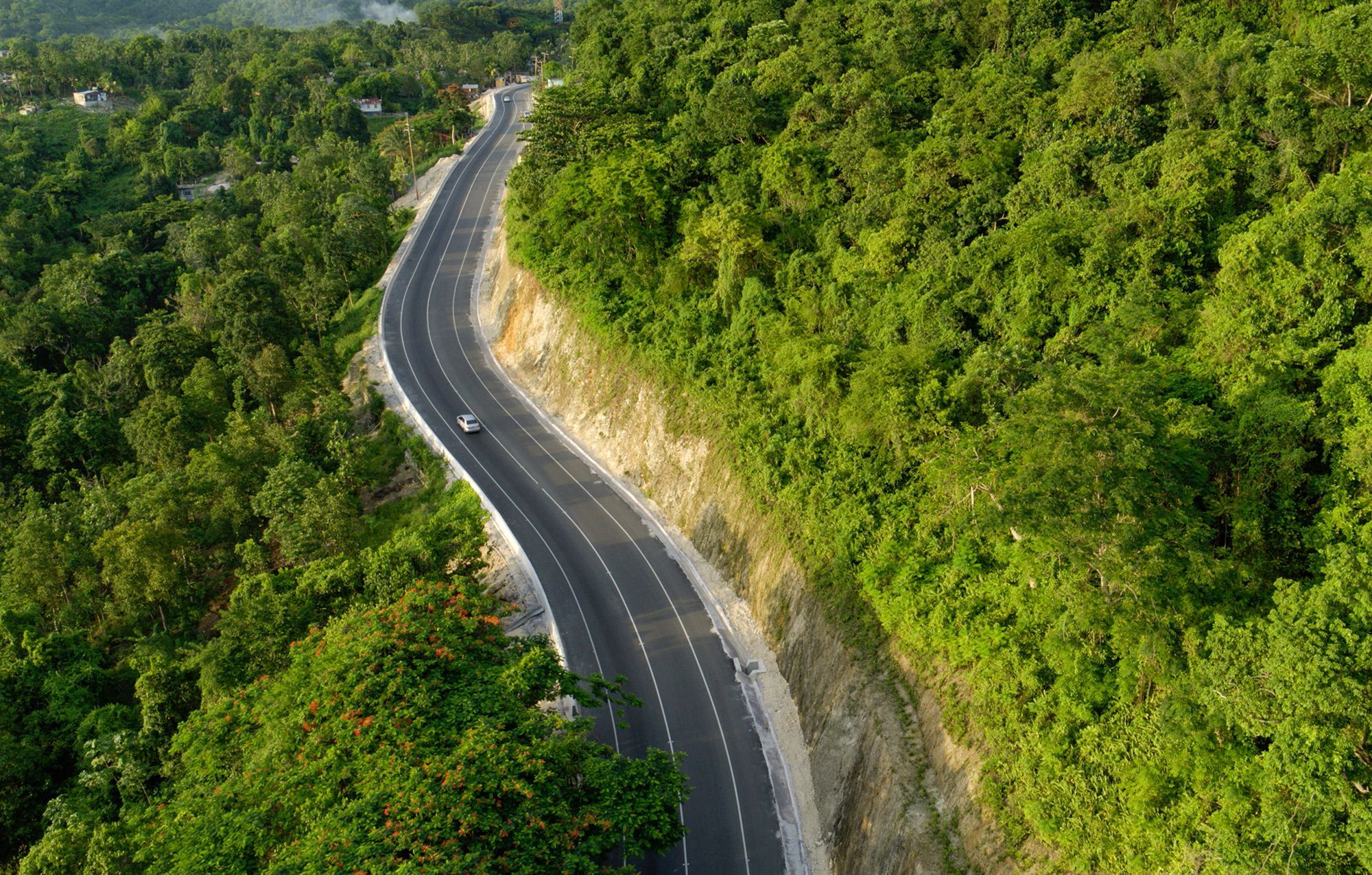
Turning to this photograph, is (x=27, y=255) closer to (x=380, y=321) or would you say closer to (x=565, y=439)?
(x=380, y=321)

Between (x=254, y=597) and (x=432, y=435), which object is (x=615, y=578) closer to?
(x=254, y=597)

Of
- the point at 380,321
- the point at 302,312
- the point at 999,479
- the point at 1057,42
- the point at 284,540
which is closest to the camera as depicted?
the point at 999,479

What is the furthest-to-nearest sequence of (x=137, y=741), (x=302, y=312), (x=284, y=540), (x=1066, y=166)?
(x=302, y=312)
(x=284, y=540)
(x=1066, y=166)
(x=137, y=741)

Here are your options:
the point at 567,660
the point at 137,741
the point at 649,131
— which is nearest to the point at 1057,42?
the point at 649,131

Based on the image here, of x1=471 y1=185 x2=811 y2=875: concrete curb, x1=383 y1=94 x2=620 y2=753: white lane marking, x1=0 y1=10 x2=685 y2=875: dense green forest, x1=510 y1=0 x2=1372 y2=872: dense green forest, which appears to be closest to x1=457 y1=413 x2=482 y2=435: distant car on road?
x1=383 y1=94 x2=620 y2=753: white lane marking

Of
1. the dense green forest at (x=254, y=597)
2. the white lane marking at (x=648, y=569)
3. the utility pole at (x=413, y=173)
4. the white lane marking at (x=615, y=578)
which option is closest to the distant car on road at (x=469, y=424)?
the white lane marking at (x=615, y=578)

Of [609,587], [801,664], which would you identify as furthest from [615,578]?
[801,664]

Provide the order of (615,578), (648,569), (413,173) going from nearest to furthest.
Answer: (615,578), (648,569), (413,173)
